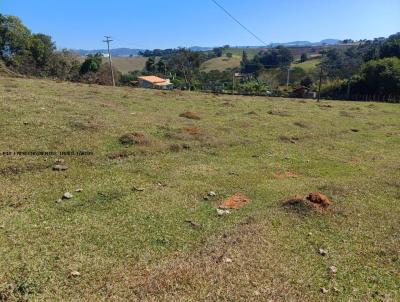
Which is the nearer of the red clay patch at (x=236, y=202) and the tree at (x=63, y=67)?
the red clay patch at (x=236, y=202)

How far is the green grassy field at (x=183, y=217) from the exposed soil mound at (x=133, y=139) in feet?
0.28

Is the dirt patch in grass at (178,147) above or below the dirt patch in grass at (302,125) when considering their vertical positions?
above

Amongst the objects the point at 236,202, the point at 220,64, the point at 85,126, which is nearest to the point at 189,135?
the point at 85,126

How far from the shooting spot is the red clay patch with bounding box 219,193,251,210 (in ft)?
35.9

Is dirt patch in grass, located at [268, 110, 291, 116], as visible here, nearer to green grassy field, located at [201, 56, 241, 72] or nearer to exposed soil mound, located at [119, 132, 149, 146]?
exposed soil mound, located at [119, 132, 149, 146]

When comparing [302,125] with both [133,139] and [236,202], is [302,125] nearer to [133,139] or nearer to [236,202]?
[133,139]

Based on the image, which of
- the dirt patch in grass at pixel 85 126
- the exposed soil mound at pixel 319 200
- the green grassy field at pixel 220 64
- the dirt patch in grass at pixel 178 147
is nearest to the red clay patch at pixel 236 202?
the exposed soil mound at pixel 319 200

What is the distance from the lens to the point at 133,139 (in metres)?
16.4

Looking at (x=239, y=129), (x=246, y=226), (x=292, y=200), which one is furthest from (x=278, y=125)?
(x=246, y=226)

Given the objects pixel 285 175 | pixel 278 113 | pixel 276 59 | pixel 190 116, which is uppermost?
pixel 276 59

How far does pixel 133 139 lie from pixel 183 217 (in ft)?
23.7

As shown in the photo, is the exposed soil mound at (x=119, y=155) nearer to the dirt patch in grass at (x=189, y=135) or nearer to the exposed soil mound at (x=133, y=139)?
the exposed soil mound at (x=133, y=139)

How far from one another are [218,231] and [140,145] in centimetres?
771

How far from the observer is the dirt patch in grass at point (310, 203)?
10.8m
